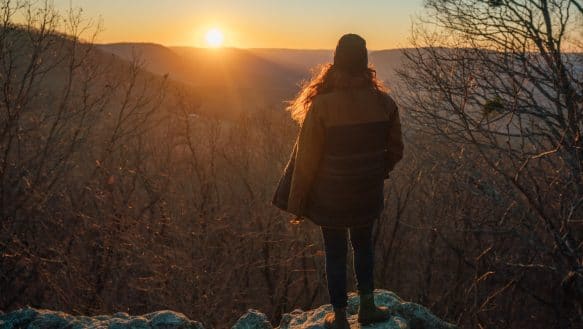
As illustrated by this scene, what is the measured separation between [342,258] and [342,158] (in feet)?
2.06

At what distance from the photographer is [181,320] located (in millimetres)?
3102

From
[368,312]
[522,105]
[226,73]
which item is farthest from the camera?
[226,73]

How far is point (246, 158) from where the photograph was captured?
47.8ft

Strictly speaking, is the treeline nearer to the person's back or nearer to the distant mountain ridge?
the person's back

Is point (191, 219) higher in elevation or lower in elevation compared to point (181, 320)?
lower

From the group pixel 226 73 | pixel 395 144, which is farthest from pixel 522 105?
pixel 226 73

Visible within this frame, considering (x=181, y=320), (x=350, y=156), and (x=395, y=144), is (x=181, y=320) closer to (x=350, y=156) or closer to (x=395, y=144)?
(x=350, y=156)

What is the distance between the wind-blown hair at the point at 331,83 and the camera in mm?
2510

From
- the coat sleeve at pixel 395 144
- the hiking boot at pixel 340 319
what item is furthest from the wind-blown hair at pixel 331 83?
the hiking boot at pixel 340 319

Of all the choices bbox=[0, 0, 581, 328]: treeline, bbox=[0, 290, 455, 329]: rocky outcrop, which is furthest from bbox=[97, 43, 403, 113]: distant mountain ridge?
bbox=[0, 290, 455, 329]: rocky outcrop

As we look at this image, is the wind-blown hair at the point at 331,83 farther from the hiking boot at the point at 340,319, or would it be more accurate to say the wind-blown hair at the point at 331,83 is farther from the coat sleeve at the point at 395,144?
the hiking boot at the point at 340,319

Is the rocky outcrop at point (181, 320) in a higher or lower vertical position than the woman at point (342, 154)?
lower

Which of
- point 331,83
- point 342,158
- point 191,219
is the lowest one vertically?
point 191,219

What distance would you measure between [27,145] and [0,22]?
124 inches
